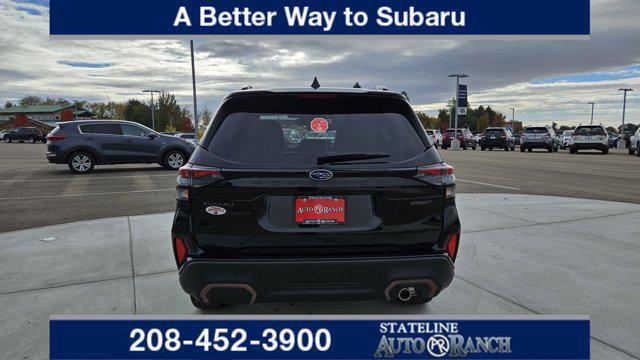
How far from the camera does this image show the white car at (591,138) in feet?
90.6

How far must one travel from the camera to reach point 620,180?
12422mm

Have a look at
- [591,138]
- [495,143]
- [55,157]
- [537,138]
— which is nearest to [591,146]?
[591,138]

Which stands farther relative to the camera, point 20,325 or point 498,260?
point 498,260

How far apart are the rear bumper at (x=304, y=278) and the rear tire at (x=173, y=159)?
44.4ft

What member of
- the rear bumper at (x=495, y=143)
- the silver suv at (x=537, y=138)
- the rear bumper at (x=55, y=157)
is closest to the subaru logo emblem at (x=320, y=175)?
the rear bumper at (x=55, y=157)

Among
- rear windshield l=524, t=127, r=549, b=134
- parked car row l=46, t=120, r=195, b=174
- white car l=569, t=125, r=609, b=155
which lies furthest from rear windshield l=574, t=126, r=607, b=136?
parked car row l=46, t=120, r=195, b=174

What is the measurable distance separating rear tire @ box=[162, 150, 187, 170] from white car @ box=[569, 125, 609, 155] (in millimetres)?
24453

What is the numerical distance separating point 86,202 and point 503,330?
8.26 m

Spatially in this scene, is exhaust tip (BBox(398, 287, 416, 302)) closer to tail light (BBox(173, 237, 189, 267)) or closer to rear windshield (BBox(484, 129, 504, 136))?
tail light (BBox(173, 237, 189, 267))

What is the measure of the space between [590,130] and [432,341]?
99.0ft

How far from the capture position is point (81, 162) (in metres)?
14.7

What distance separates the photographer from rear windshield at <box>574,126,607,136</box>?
1099 inches

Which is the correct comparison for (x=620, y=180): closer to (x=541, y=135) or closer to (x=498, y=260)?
(x=498, y=260)

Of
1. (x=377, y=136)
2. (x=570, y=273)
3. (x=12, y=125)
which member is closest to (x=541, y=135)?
(x=570, y=273)
